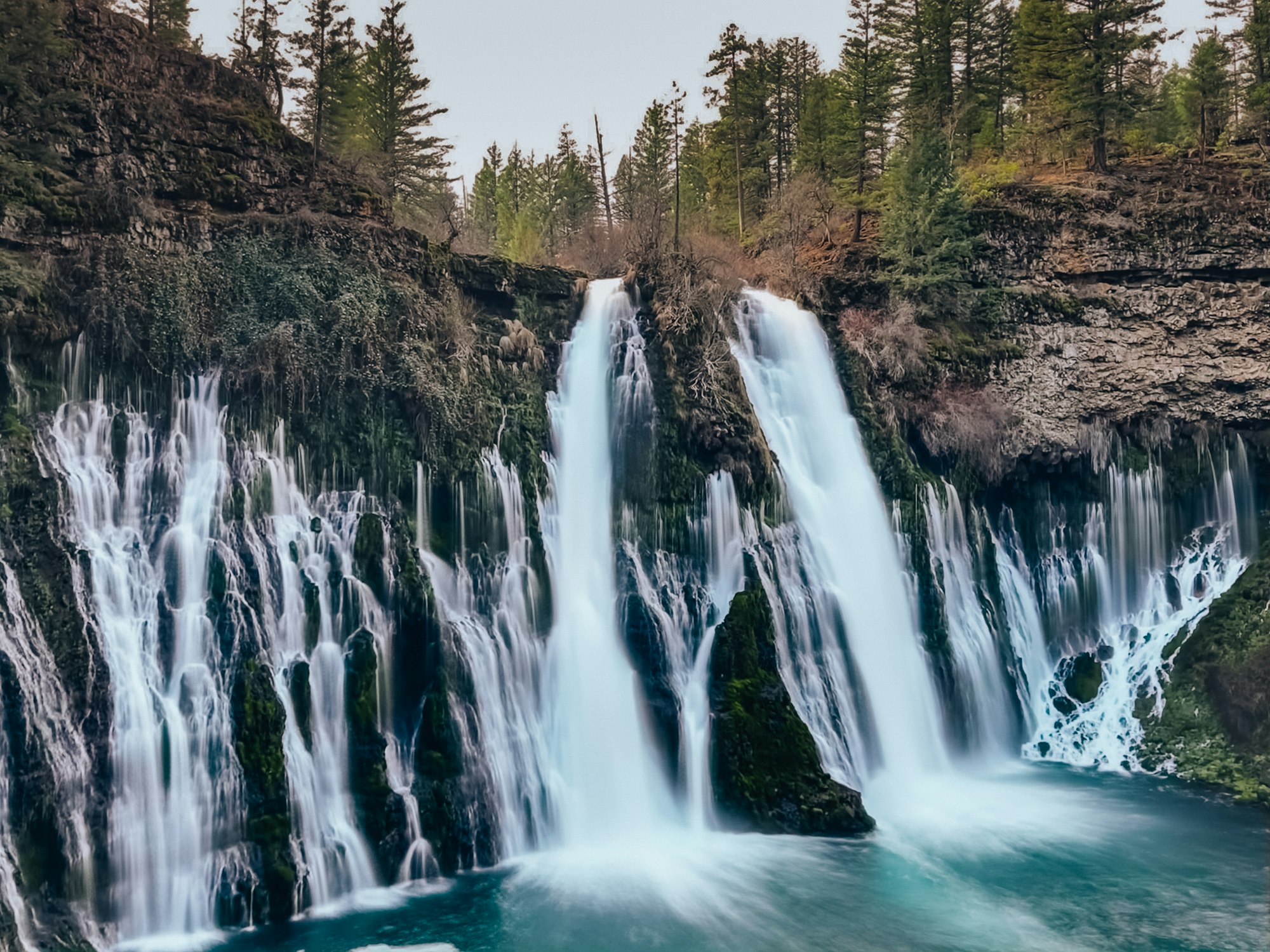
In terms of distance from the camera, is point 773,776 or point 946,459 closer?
point 773,776

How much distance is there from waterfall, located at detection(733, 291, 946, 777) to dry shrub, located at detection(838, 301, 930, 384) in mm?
946

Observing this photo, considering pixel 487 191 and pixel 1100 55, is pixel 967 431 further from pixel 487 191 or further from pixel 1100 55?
pixel 487 191

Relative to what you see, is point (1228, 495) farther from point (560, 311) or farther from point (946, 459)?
point (560, 311)

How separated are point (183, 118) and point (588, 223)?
62.8 ft

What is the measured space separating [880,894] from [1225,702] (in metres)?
10.8

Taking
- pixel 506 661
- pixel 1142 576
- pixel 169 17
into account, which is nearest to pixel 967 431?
pixel 1142 576

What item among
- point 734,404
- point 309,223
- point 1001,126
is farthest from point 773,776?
point 1001,126

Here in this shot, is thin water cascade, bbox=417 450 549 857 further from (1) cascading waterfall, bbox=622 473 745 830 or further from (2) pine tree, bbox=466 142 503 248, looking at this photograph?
(2) pine tree, bbox=466 142 503 248

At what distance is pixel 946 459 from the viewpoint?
22.9 meters

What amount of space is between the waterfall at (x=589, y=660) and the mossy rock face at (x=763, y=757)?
3.87ft

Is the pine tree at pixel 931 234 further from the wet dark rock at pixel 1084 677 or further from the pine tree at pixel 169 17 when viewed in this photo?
the pine tree at pixel 169 17

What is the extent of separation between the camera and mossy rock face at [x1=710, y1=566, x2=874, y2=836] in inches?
619

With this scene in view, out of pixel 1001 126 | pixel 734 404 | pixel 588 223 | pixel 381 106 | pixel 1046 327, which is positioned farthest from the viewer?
pixel 1001 126

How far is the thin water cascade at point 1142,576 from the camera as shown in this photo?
2150cm
